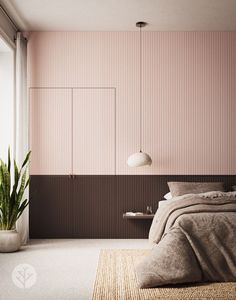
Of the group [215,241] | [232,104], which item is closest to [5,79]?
[232,104]

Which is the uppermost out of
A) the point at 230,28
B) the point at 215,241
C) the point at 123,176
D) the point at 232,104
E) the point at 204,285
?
the point at 230,28

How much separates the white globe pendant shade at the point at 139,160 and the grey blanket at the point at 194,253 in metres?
1.62

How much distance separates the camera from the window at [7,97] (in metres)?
5.91

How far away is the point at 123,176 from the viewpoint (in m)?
6.24

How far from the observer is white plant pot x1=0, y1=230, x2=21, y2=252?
518cm

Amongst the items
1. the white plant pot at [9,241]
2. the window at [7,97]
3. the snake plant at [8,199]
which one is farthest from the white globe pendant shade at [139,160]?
the white plant pot at [9,241]

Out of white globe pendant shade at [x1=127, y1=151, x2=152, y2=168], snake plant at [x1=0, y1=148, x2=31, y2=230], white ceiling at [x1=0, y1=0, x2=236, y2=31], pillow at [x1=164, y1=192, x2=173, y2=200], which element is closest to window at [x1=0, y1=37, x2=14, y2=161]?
white ceiling at [x1=0, y1=0, x2=236, y2=31]

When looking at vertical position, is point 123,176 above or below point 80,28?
below

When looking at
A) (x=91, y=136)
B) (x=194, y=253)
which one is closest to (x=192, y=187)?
(x=91, y=136)

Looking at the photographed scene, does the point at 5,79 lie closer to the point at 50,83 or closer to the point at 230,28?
the point at 50,83

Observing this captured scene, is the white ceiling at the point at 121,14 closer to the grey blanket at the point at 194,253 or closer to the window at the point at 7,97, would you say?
the window at the point at 7,97

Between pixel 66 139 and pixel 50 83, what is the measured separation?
2.62 feet

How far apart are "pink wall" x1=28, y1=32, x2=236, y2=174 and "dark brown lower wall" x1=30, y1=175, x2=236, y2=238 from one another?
0.11 metres

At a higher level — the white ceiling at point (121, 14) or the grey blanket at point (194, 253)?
the white ceiling at point (121, 14)
